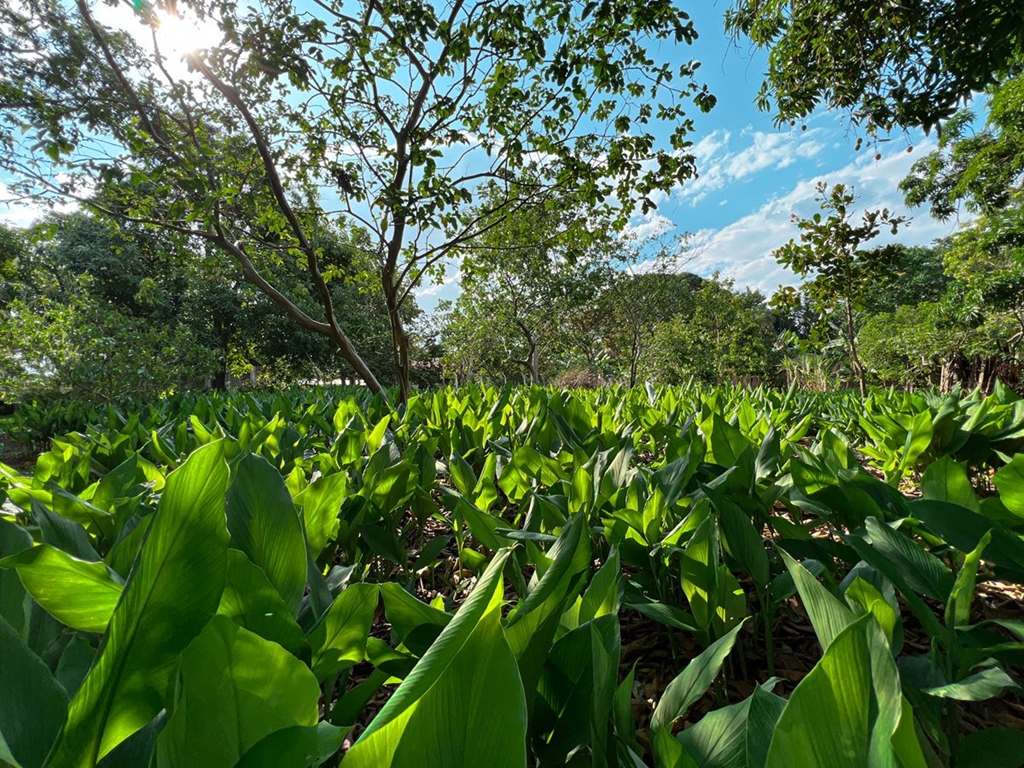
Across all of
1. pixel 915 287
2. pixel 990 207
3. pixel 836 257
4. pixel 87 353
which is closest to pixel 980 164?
pixel 990 207

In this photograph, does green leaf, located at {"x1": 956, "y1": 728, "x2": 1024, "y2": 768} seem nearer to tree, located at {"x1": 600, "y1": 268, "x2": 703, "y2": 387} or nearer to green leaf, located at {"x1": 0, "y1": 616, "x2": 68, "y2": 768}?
green leaf, located at {"x1": 0, "y1": 616, "x2": 68, "y2": 768}

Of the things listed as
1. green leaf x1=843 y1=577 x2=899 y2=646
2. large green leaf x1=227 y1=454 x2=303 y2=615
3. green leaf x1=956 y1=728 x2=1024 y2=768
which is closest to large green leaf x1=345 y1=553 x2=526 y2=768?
large green leaf x1=227 y1=454 x2=303 y2=615

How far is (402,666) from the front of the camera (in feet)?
2.64

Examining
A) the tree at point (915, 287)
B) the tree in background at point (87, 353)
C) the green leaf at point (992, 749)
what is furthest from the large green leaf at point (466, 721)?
the tree at point (915, 287)

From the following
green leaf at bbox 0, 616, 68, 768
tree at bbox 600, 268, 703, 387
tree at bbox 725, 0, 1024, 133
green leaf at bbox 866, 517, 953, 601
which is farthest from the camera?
tree at bbox 600, 268, 703, 387

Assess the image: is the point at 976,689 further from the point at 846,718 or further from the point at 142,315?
the point at 142,315

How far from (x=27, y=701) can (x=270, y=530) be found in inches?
13.9

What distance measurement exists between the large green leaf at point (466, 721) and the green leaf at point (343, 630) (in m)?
0.34

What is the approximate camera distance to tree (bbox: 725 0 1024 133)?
3.99 m

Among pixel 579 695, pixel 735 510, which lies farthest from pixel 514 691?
pixel 735 510

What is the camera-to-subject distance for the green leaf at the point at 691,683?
63 centimetres

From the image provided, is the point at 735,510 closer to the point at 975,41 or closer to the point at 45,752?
the point at 45,752

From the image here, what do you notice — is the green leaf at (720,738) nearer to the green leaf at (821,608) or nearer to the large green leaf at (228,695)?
the green leaf at (821,608)

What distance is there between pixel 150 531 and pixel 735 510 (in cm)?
104
